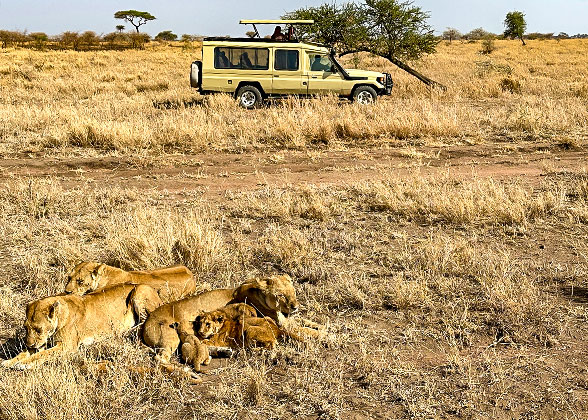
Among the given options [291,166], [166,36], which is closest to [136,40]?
[166,36]

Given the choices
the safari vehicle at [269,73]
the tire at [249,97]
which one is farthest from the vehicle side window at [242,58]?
the tire at [249,97]

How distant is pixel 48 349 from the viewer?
383 cm

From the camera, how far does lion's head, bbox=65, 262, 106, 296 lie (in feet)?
14.3

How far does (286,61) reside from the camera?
1705cm

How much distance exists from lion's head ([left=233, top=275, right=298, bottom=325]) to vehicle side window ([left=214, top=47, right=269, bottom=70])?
44.3 ft

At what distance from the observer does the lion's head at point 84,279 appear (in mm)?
4359

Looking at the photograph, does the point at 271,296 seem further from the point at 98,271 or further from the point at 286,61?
the point at 286,61

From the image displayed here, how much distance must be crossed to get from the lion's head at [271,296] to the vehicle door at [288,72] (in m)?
13.2

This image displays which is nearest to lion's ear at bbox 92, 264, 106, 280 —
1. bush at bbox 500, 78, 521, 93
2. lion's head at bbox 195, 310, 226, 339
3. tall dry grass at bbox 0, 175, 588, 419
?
tall dry grass at bbox 0, 175, 588, 419

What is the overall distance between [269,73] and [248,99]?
0.95m

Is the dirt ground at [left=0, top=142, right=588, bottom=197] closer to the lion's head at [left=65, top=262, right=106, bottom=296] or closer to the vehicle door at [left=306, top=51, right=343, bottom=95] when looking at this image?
the lion's head at [left=65, top=262, right=106, bottom=296]

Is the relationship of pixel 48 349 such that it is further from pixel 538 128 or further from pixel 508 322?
pixel 538 128

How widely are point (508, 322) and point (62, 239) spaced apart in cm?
463

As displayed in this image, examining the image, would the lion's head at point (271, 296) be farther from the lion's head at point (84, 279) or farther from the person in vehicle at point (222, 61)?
the person in vehicle at point (222, 61)
